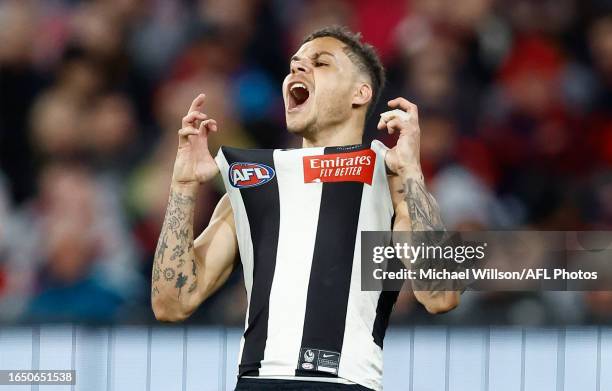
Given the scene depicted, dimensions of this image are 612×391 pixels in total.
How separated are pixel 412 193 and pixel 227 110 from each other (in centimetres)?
322

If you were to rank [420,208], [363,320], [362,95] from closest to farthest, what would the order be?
1. [363,320]
2. [420,208]
3. [362,95]

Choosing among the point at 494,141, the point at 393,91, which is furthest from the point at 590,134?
the point at 393,91

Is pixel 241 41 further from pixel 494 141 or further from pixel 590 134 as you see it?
pixel 590 134

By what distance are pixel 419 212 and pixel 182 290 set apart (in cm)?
87

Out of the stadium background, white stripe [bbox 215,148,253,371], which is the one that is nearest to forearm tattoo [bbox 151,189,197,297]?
white stripe [bbox 215,148,253,371]

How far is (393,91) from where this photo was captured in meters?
6.91

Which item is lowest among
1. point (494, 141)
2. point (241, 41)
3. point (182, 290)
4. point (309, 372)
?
point (309, 372)

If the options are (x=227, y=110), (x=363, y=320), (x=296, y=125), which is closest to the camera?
(x=363, y=320)

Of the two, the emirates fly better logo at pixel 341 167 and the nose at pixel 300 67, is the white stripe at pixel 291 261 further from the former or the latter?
the nose at pixel 300 67

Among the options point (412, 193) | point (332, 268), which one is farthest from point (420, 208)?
point (332, 268)

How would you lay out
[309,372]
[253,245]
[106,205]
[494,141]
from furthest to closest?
[494,141]
[106,205]
[253,245]
[309,372]

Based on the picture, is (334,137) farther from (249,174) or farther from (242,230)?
(242,230)

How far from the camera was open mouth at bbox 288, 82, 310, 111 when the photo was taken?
4.14m

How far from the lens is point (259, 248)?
12.6ft
